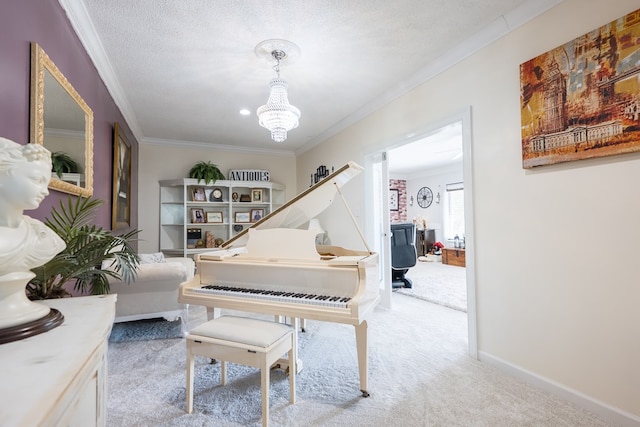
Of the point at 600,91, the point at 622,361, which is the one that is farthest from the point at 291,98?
the point at 622,361

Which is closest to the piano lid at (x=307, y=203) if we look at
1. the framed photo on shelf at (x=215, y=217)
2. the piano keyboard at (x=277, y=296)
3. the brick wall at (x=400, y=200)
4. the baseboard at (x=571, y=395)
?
the piano keyboard at (x=277, y=296)

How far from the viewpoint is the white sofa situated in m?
2.80

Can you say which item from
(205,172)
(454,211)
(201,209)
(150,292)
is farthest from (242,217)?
(454,211)

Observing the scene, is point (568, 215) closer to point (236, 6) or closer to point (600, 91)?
point (600, 91)

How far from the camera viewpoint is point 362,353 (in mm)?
1914

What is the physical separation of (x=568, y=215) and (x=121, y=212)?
14.3ft

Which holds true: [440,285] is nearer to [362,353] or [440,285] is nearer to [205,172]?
[362,353]

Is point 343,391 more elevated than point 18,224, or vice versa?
point 18,224

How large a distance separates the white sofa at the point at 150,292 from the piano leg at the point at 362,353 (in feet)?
6.18

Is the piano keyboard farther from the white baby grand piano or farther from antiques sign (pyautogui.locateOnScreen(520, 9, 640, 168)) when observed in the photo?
antiques sign (pyautogui.locateOnScreen(520, 9, 640, 168))

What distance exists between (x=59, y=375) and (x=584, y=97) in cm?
258

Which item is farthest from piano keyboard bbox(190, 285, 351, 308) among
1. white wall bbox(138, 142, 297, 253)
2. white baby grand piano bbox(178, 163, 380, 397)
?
white wall bbox(138, 142, 297, 253)

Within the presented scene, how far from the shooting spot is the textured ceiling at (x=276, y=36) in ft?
6.65

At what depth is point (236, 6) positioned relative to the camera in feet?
6.50
